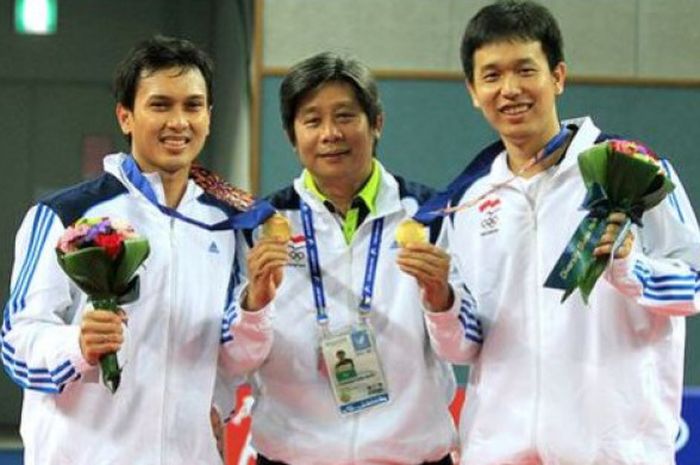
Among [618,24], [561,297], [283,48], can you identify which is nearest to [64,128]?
[283,48]

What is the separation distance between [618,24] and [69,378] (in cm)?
477

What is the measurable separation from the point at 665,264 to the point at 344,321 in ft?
2.60

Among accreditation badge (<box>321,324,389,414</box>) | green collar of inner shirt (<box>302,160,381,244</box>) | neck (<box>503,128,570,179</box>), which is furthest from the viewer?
green collar of inner shirt (<box>302,160,381,244</box>)

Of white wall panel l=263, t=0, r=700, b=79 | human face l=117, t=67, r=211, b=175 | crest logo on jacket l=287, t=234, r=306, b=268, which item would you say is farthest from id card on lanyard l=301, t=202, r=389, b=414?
white wall panel l=263, t=0, r=700, b=79

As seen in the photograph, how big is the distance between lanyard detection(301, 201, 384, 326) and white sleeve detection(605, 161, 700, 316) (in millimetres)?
650

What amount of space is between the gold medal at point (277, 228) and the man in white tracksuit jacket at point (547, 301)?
40cm

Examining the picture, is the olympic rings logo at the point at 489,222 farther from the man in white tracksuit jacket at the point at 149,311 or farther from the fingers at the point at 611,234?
the man in white tracksuit jacket at the point at 149,311

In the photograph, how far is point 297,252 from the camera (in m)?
3.11

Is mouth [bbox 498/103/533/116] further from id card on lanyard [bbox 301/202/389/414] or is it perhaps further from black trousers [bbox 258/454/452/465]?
black trousers [bbox 258/454/452/465]

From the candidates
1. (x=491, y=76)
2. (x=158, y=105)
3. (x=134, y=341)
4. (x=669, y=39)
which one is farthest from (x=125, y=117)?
(x=669, y=39)

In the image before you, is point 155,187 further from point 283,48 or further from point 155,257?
point 283,48

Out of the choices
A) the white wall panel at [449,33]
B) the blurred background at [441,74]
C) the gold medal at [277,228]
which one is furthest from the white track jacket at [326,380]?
the white wall panel at [449,33]

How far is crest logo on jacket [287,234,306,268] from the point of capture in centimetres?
311

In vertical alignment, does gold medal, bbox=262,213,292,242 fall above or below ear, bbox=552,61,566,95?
below
